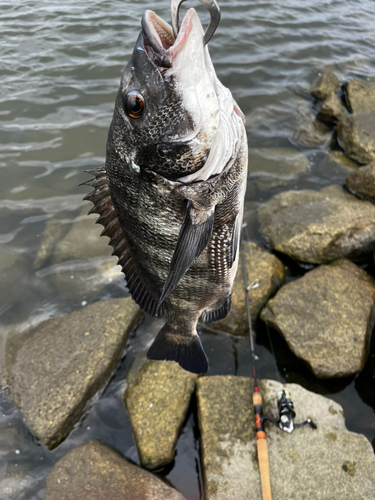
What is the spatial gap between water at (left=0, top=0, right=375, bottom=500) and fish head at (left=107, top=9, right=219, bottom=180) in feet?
7.01

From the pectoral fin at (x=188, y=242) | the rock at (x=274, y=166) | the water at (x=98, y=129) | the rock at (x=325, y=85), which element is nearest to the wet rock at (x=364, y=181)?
the water at (x=98, y=129)

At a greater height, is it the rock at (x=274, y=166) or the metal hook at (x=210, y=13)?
the metal hook at (x=210, y=13)

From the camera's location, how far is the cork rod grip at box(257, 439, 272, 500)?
217 cm

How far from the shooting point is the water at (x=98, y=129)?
2.84 m

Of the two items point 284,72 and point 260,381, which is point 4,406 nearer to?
point 260,381

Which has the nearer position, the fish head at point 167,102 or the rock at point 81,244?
the fish head at point 167,102

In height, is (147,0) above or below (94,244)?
above

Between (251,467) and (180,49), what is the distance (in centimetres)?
247

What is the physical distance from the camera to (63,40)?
718 centimetres

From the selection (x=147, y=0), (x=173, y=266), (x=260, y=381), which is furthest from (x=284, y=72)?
(x=173, y=266)

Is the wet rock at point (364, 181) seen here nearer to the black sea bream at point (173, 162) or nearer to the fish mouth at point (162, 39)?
the black sea bream at point (173, 162)

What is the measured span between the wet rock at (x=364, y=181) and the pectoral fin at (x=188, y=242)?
11.4ft

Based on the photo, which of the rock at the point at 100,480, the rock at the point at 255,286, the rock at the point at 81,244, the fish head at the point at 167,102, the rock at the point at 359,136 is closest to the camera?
the fish head at the point at 167,102

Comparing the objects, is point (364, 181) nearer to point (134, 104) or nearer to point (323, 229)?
point (323, 229)
